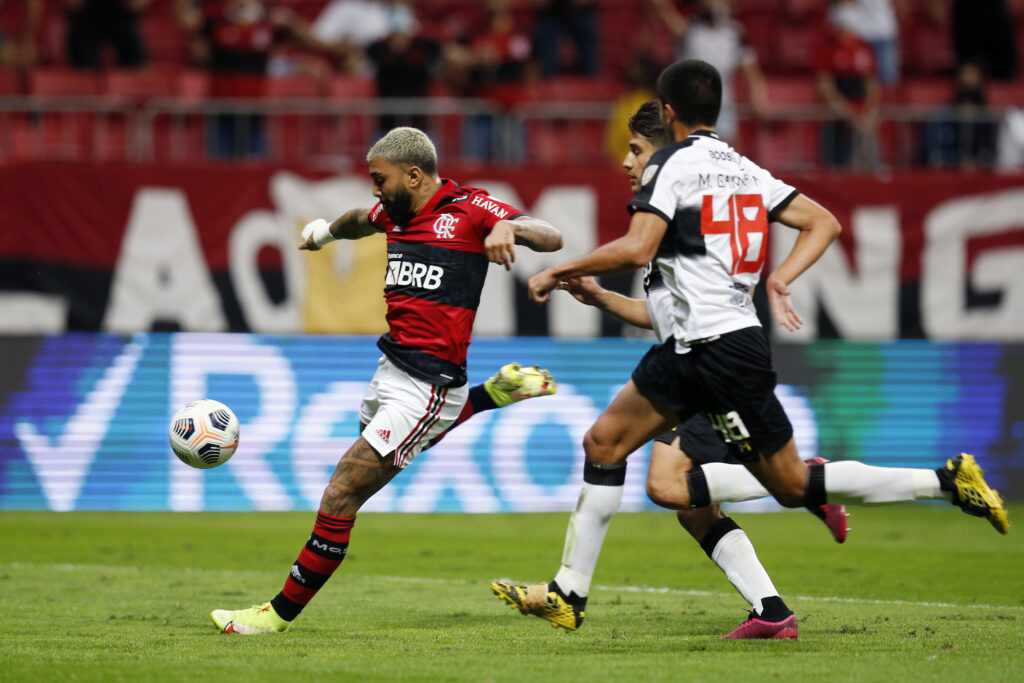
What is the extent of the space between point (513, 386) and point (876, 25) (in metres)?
11.1

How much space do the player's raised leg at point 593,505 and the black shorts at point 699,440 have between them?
17cm

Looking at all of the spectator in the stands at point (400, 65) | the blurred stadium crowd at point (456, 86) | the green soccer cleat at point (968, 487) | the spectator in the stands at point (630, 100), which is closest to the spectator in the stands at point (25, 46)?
the blurred stadium crowd at point (456, 86)

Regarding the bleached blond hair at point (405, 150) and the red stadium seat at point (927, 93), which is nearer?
the bleached blond hair at point (405, 150)

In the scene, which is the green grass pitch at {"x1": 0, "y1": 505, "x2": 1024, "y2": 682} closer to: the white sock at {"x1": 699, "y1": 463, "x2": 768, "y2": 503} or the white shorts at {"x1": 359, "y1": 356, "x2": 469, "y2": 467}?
the white sock at {"x1": 699, "y1": 463, "x2": 768, "y2": 503}

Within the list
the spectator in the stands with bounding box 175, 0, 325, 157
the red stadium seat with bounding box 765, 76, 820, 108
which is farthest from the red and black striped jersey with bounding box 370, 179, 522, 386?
the red stadium seat with bounding box 765, 76, 820, 108

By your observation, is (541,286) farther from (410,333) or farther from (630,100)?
(630,100)

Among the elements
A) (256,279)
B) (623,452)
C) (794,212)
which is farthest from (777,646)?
(256,279)

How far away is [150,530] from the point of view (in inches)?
489

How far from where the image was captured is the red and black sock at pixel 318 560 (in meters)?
6.73

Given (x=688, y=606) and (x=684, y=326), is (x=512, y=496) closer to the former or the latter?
(x=688, y=606)

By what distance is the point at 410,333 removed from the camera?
7.02m

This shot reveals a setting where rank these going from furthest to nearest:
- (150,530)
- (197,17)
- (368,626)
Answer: (197,17), (150,530), (368,626)

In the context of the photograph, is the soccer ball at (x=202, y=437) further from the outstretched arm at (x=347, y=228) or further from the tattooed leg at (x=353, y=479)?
the outstretched arm at (x=347, y=228)

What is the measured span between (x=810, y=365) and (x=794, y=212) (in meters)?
8.37
